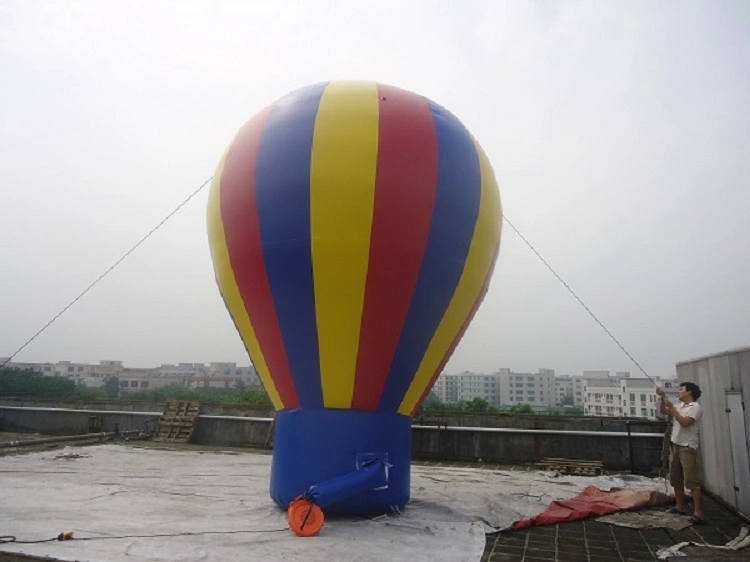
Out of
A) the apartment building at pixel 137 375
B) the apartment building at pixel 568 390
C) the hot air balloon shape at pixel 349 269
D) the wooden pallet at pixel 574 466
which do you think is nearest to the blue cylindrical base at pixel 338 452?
the hot air balloon shape at pixel 349 269

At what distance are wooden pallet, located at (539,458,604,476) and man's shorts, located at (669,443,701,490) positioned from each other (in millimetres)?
3145

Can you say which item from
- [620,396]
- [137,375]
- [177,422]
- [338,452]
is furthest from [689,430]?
[137,375]

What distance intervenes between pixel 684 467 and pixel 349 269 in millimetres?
4400

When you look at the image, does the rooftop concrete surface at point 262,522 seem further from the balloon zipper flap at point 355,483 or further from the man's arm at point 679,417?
the man's arm at point 679,417

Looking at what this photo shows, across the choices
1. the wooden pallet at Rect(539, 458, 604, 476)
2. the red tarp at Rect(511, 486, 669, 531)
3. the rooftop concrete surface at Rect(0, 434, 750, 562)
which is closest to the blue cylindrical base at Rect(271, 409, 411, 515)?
the rooftop concrete surface at Rect(0, 434, 750, 562)

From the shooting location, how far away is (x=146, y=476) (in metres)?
8.55

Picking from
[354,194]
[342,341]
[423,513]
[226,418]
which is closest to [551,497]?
[423,513]

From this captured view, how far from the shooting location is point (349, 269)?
568 cm

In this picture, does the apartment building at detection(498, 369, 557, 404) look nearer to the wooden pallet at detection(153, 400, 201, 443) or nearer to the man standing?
the wooden pallet at detection(153, 400, 201, 443)

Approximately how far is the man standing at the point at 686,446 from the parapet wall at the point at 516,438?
12.5 ft

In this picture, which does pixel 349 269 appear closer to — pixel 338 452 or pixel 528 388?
pixel 338 452

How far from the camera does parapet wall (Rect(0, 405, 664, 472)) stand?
10.5 metres

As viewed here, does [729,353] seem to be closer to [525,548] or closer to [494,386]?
[525,548]

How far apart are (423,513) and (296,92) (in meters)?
4.95
